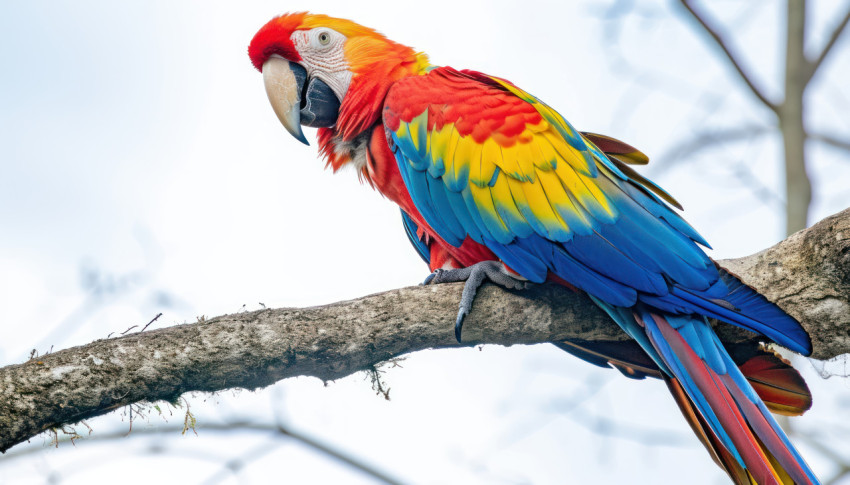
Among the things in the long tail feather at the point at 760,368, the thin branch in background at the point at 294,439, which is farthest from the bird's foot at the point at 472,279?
the thin branch in background at the point at 294,439

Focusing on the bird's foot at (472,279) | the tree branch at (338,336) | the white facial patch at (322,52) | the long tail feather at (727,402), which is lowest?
the long tail feather at (727,402)

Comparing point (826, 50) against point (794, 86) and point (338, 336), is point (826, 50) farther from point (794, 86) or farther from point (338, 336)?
point (338, 336)

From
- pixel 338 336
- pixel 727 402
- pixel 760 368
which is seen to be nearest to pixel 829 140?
pixel 760 368

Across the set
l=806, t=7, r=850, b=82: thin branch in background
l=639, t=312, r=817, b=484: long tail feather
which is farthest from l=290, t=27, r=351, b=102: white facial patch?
l=806, t=7, r=850, b=82: thin branch in background

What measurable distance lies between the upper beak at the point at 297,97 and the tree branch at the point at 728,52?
181 inches

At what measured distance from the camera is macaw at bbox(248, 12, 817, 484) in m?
2.38

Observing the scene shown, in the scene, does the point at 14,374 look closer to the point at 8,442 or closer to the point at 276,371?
the point at 8,442

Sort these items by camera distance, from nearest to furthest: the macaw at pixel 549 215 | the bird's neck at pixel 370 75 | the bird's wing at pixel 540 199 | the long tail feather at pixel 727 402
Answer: the long tail feather at pixel 727 402, the macaw at pixel 549 215, the bird's wing at pixel 540 199, the bird's neck at pixel 370 75

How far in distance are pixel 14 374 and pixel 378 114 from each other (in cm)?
179

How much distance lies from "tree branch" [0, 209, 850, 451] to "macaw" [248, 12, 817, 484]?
0.12 metres

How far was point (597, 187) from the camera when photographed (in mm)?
2789

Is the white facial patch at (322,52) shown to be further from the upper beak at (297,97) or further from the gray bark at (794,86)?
the gray bark at (794,86)

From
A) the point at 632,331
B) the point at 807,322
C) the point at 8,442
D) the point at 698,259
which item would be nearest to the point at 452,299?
the point at 632,331

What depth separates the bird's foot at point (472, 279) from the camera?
255cm
